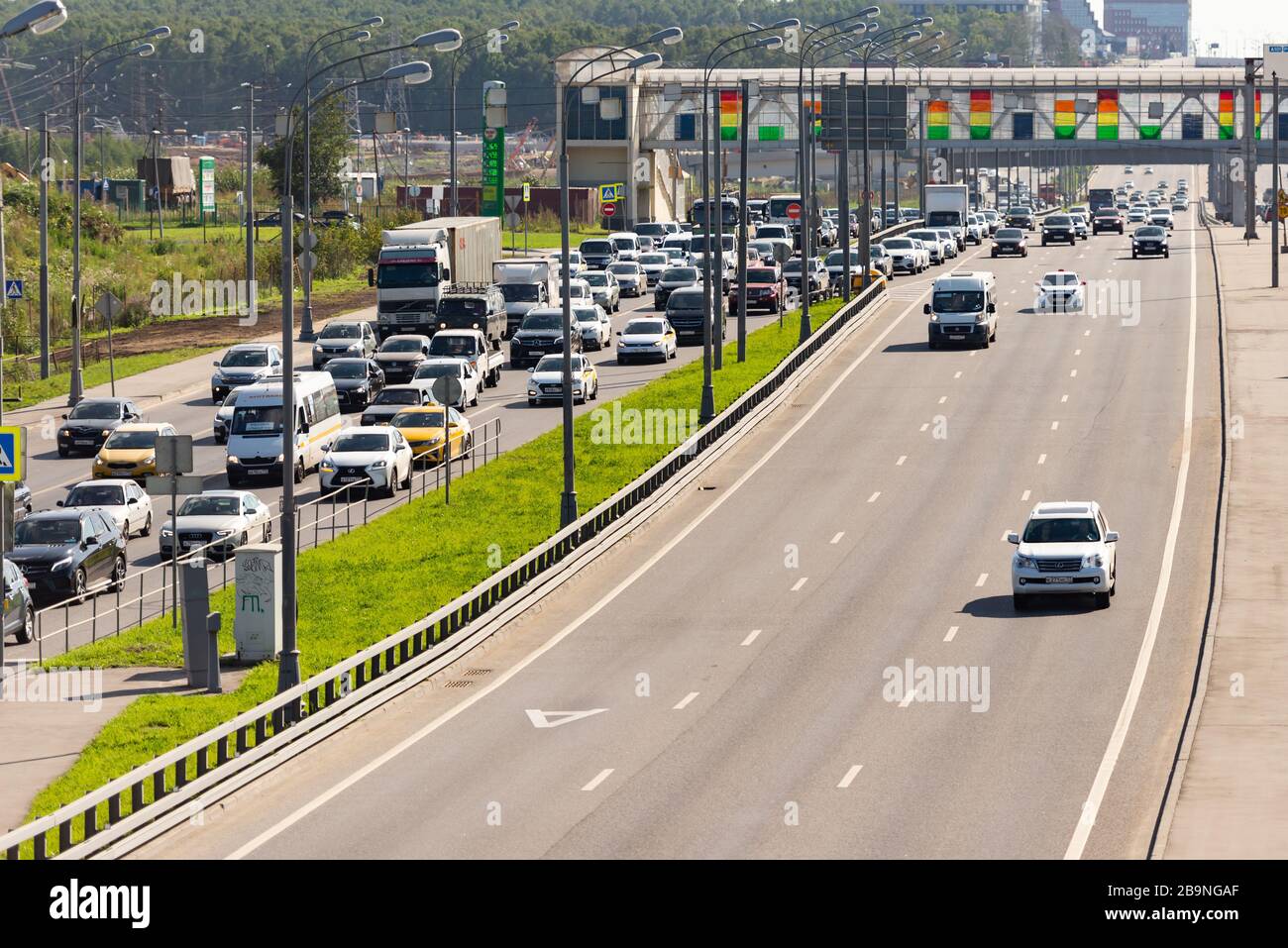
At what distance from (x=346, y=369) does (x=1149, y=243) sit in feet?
146

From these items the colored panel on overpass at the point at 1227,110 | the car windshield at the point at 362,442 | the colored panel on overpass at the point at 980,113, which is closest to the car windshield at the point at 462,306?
the car windshield at the point at 362,442

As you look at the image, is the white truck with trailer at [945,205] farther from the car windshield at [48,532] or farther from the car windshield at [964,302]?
the car windshield at [48,532]

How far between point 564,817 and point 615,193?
4354 inches

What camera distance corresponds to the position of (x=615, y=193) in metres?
132

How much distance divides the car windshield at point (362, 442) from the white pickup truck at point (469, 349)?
48.3ft

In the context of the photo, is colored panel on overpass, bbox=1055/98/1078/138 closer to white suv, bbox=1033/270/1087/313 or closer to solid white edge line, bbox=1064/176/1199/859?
white suv, bbox=1033/270/1087/313

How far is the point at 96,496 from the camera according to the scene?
42.7m

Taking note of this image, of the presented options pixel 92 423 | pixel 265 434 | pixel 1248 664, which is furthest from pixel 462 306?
pixel 1248 664

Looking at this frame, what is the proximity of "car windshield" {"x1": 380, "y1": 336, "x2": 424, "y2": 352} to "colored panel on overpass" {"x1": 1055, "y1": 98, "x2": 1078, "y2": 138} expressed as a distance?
83.6 metres

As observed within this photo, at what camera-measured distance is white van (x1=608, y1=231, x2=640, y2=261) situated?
9650cm

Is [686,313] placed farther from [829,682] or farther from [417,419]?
[829,682]

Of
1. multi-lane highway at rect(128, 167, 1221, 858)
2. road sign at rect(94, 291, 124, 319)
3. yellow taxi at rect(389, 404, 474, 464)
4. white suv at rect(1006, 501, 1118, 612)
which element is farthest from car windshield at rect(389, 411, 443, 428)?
white suv at rect(1006, 501, 1118, 612)
